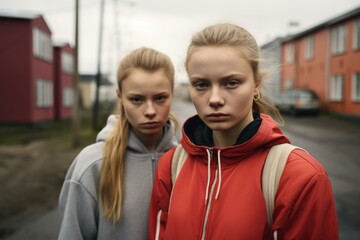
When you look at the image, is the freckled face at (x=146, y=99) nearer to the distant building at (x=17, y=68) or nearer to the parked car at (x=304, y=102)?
the distant building at (x=17, y=68)

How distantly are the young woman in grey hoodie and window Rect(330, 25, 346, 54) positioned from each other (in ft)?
86.0

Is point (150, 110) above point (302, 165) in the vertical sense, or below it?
above

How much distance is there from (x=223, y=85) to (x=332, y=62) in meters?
27.7

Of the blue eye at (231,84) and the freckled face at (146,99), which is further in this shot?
the freckled face at (146,99)

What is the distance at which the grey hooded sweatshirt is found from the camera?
2201 mm

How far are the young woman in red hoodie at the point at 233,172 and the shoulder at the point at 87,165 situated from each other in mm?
466

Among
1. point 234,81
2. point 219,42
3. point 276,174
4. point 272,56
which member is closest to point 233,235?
point 276,174

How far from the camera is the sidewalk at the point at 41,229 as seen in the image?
17.5 feet

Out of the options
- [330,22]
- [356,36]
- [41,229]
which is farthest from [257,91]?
[330,22]

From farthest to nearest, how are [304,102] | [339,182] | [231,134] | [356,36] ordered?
[304,102], [356,36], [339,182], [231,134]

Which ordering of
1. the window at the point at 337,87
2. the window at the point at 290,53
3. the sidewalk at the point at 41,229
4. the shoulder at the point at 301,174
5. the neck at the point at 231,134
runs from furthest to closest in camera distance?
the window at the point at 290,53 → the window at the point at 337,87 → the sidewalk at the point at 41,229 → the neck at the point at 231,134 → the shoulder at the point at 301,174

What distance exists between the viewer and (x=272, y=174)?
65.0 inches

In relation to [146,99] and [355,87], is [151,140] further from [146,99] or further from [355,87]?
[355,87]

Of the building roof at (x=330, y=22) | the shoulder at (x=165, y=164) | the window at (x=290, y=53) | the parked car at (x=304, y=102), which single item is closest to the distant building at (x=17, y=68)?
the parked car at (x=304, y=102)
